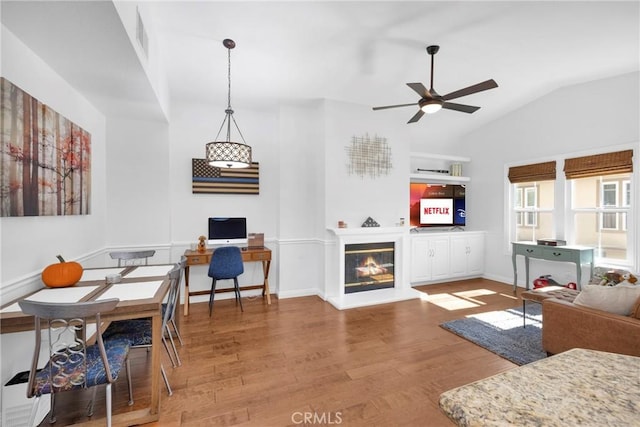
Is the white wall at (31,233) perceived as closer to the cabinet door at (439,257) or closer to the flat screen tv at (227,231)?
the flat screen tv at (227,231)

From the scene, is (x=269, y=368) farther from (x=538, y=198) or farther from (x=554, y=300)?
(x=538, y=198)

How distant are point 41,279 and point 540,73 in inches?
230

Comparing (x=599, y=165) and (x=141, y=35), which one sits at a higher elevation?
(x=141, y=35)

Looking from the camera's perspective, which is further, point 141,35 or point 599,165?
point 599,165

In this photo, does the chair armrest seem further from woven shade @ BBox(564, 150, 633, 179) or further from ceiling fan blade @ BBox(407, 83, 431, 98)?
woven shade @ BBox(564, 150, 633, 179)

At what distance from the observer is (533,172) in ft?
15.4

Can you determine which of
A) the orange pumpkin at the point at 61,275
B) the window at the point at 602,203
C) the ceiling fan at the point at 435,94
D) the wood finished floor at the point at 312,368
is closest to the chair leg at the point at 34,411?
the wood finished floor at the point at 312,368

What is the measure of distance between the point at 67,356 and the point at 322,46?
3.33 meters

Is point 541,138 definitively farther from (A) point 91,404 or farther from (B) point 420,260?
(A) point 91,404

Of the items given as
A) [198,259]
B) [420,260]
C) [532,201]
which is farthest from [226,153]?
[532,201]

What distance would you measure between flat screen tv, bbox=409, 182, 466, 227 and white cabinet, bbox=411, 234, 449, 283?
15.8 inches

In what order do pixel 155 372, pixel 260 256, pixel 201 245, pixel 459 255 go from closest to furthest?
pixel 155 372 → pixel 201 245 → pixel 260 256 → pixel 459 255

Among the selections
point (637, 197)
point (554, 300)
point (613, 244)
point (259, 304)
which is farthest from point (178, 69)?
point (613, 244)

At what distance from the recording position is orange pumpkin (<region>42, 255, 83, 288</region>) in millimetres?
2018
